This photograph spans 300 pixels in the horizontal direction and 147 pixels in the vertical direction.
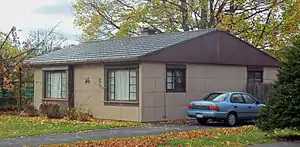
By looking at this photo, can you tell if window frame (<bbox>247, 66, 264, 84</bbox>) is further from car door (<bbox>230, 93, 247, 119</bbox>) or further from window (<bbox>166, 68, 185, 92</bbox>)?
car door (<bbox>230, 93, 247, 119</bbox>)

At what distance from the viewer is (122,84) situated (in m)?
23.1

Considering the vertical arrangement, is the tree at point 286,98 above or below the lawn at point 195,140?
above

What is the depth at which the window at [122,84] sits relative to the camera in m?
22.5

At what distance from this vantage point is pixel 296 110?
14.6 meters

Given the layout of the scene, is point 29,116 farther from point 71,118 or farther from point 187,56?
point 187,56

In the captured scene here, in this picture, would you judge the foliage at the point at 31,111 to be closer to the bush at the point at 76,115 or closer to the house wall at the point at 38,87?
the house wall at the point at 38,87

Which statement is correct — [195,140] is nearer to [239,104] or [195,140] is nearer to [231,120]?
[231,120]

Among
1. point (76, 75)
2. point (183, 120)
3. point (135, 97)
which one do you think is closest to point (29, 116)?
point (76, 75)

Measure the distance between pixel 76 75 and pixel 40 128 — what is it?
23.1 ft

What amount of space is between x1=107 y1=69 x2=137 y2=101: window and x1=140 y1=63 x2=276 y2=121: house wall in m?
0.72

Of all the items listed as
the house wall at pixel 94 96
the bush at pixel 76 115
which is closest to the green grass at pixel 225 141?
the house wall at pixel 94 96

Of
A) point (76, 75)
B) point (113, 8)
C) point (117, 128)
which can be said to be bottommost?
point (117, 128)

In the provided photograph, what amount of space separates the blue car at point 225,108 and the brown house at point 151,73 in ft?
7.14

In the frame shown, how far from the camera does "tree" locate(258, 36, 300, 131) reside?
14.7 m
